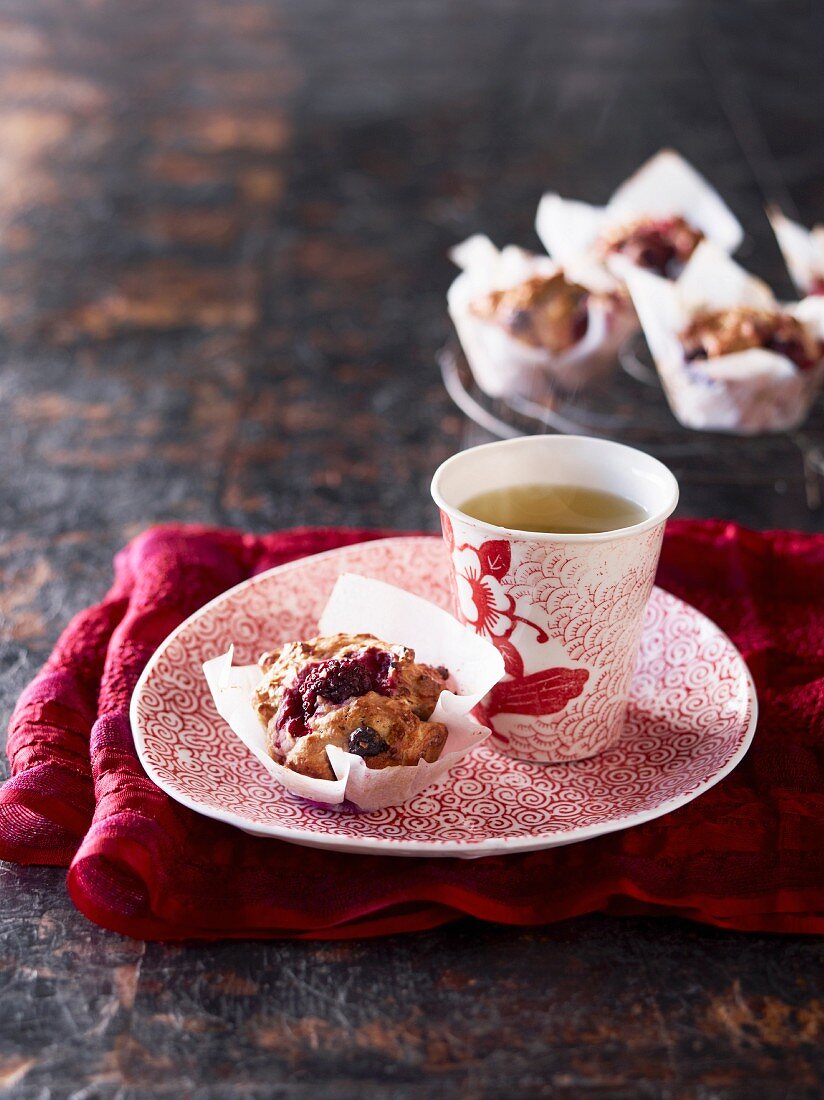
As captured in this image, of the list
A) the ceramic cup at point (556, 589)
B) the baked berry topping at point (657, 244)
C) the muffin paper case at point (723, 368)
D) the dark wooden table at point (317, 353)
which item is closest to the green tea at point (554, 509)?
the ceramic cup at point (556, 589)

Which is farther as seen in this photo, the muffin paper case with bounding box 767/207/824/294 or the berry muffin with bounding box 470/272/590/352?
the muffin paper case with bounding box 767/207/824/294

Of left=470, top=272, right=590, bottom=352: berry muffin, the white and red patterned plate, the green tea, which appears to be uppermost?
the green tea

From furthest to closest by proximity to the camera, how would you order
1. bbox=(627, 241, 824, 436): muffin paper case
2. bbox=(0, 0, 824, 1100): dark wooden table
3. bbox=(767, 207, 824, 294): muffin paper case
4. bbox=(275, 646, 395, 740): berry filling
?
1. bbox=(767, 207, 824, 294): muffin paper case
2. bbox=(627, 241, 824, 436): muffin paper case
3. bbox=(275, 646, 395, 740): berry filling
4. bbox=(0, 0, 824, 1100): dark wooden table

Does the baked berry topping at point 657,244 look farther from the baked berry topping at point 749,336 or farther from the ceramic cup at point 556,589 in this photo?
the ceramic cup at point 556,589

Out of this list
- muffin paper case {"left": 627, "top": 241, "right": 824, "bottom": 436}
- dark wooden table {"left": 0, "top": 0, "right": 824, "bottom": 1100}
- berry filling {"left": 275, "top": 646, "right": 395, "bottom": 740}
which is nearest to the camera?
dark wooden table {"left": 0, "top": 0, "right": 824, "bottom": 1100}

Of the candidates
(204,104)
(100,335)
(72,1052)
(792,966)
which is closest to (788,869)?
(792,966)

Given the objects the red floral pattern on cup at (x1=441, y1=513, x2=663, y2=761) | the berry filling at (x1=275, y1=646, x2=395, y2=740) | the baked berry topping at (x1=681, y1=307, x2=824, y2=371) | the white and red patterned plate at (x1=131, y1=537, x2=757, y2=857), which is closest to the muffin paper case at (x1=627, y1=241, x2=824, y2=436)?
the baked berry topping at (x1=681, y1=307, x2=824, y2=371)

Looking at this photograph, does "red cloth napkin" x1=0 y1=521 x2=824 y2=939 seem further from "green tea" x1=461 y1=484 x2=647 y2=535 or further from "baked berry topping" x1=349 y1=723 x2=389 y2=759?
"green tea" x1=461 y1=484 x2=647 y2=535
